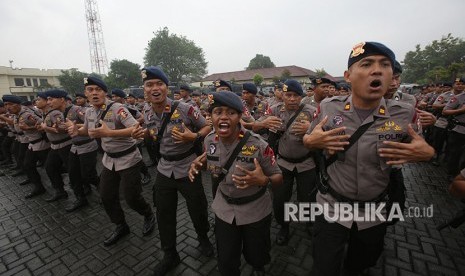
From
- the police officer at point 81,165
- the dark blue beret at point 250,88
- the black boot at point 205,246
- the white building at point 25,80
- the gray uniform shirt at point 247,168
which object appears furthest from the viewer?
the white building at point 25,80

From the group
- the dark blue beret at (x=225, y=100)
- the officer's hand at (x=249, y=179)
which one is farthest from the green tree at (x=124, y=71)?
the officer's hand at (x=249, y=179)

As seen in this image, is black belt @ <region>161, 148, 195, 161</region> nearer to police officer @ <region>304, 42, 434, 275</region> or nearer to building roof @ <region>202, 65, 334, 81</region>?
police officer @ <region>304, 42, 434, 275</region>

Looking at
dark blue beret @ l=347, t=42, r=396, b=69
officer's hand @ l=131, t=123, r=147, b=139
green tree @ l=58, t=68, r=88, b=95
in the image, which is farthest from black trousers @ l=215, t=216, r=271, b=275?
green tree @ l=58, t=68, r=88, b=95

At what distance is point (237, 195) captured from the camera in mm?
2639

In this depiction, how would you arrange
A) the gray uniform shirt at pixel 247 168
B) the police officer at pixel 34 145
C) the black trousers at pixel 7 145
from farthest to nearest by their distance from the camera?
the black trousers at pixel 7 145 → the police officer at pixel 34 145 → the gray uniform shirt at pixel 247 168

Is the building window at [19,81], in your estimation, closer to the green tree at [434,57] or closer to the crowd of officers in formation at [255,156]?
the crowd of officers in formation at [255,156]

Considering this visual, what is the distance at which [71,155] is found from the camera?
5.25m

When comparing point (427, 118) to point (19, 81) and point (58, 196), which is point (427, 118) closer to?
point (58, 196)

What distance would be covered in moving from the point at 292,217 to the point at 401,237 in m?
1.79

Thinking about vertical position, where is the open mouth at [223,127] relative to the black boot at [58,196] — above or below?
above

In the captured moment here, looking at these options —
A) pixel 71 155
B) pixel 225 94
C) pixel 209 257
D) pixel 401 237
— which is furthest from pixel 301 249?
pixel 71 155

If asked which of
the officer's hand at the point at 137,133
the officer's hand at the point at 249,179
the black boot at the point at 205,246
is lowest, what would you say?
the black boot at the point at 205,246

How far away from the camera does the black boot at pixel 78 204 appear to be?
17.4ft

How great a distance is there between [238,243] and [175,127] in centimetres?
177
